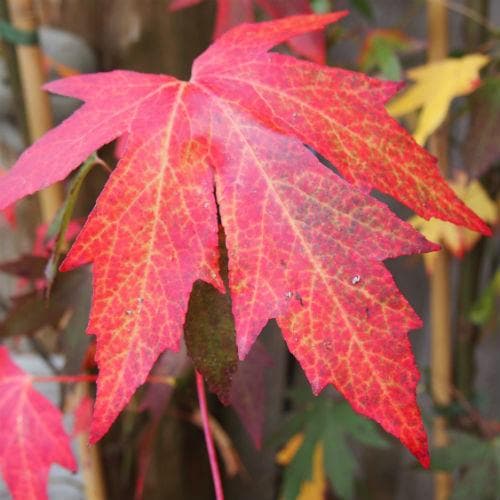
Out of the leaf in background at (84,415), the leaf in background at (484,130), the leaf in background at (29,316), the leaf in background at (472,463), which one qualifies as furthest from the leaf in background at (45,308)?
the leaf in background at (472,463)

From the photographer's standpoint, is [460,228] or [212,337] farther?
[460,228]

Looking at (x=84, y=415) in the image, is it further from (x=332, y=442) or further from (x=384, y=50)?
(x=384, y=50)

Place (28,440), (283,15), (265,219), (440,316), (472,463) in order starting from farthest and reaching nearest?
(440,316) → (472,463) → (283,15) → (28,440) → (265,219)

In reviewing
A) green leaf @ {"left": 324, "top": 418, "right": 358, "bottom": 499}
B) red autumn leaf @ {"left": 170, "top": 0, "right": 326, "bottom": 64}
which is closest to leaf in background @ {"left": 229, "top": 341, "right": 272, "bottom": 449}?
red autumn leaf @ {"left": 170, "top": 0, "right": 326, "bottom": 64}

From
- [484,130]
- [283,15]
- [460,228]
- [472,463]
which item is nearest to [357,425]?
[472,463]

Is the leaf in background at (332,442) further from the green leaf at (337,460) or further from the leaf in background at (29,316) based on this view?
the leaf in background at (29,316)

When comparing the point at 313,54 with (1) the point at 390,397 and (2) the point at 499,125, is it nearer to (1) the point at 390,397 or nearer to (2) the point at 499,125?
(2) the point at 499,125
